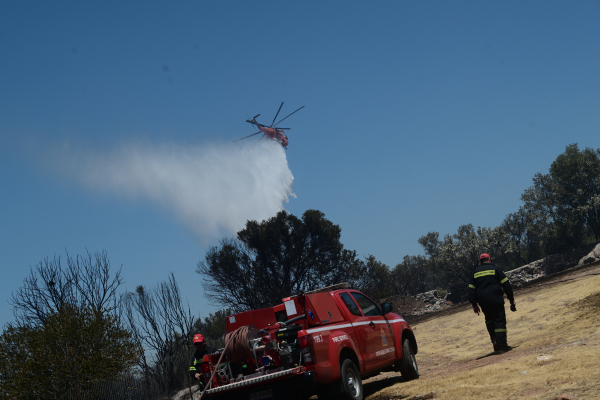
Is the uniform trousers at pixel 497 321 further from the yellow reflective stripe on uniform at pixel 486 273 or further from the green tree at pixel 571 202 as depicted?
the green tree at pixel 571 202

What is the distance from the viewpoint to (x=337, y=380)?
688 cm

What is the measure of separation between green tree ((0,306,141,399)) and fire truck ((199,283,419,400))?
322 inches

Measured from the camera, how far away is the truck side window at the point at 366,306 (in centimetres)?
875

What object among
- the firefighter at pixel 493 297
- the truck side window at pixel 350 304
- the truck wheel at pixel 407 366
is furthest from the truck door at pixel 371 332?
the firefighter at pixel 493 297

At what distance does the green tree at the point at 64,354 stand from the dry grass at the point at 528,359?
369 inches

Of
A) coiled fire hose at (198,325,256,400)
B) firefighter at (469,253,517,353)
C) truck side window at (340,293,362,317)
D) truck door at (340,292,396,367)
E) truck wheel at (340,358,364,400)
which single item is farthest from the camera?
firefighter at (469,253,517,353)

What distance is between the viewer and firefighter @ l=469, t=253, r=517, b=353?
9.29 meters

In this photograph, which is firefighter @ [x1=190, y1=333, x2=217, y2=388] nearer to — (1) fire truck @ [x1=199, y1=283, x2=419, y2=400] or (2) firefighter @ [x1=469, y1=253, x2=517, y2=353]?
(1) fire truck @ [x1=199, y1=283, x2=419, y2=400]

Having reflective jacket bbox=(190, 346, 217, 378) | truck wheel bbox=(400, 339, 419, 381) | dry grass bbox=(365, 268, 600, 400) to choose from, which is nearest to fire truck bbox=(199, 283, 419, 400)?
reflective jacket bbox=(190, 346, 217, 378)

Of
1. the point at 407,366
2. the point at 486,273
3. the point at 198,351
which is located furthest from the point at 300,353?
the point at 486,273

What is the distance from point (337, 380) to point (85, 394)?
10.5 meters

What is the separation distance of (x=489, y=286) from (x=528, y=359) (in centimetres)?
230

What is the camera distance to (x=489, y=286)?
9508mm

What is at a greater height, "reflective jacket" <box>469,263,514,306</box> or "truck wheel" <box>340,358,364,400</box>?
"reflective jacket" <box>469,263,514,306</box>
